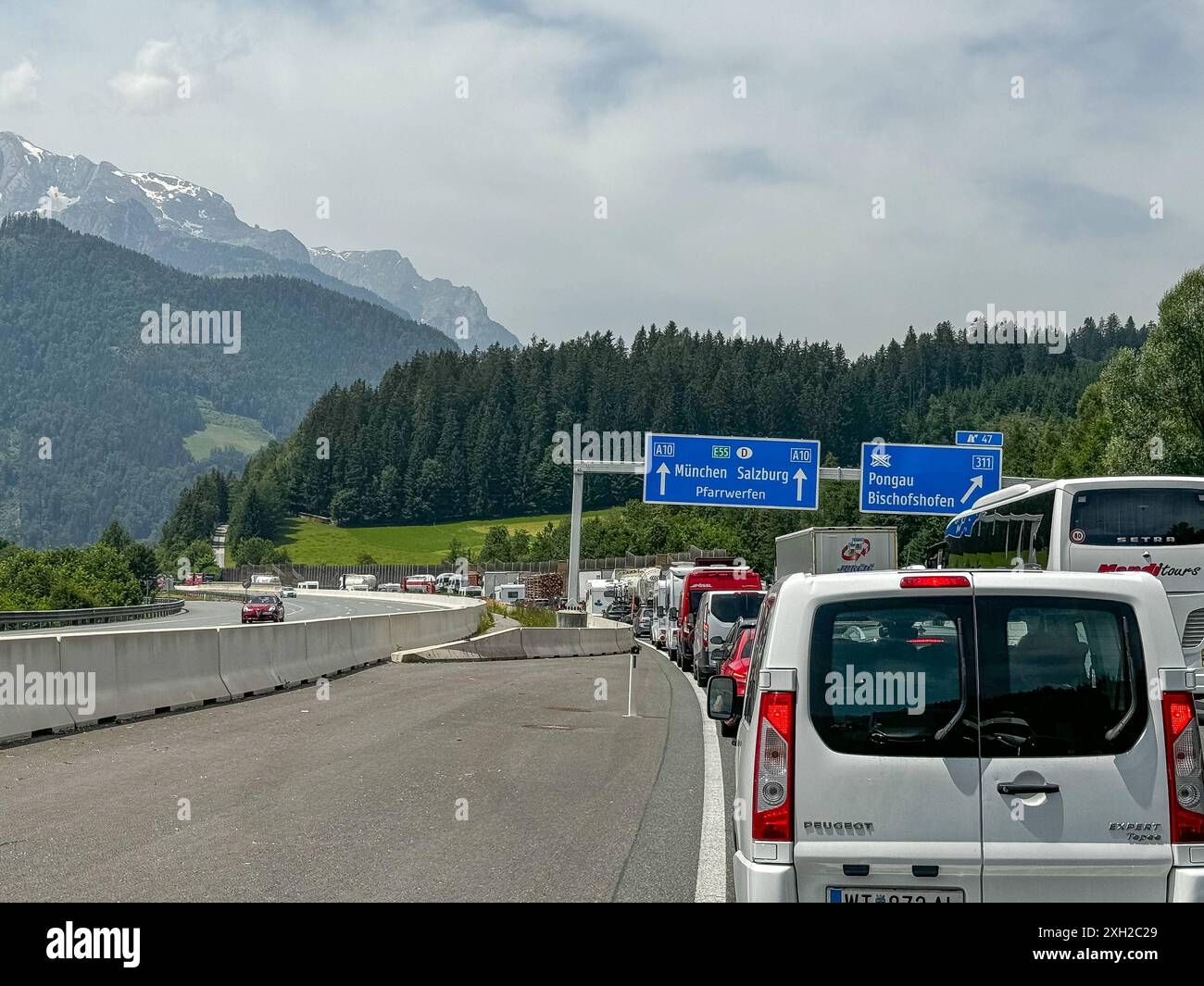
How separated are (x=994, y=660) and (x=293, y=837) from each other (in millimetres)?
5578

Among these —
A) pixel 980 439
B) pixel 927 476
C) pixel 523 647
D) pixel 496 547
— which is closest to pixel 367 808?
pixel 523 647

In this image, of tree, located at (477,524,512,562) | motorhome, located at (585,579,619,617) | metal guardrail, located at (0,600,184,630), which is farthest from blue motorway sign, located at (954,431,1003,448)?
tree, located at (477,524,512,562)

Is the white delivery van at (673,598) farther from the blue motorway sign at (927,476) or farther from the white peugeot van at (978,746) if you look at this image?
the white peugeot van at (978,746)

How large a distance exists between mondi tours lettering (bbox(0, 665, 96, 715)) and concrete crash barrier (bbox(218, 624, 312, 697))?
4.29 m

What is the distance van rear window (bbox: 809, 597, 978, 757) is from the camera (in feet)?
17.6

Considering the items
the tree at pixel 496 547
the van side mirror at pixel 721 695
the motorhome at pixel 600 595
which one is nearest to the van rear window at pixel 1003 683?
the van side mirror at pixel 721 695

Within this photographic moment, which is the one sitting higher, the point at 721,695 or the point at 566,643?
the point at 721,695

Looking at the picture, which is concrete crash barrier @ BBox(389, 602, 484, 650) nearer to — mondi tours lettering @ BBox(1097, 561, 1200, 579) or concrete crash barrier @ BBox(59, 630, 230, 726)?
concrete crash barrier @ BBox(59, 630, 230, 726)

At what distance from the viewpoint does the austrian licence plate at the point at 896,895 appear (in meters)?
5.23

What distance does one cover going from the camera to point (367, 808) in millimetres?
10836
